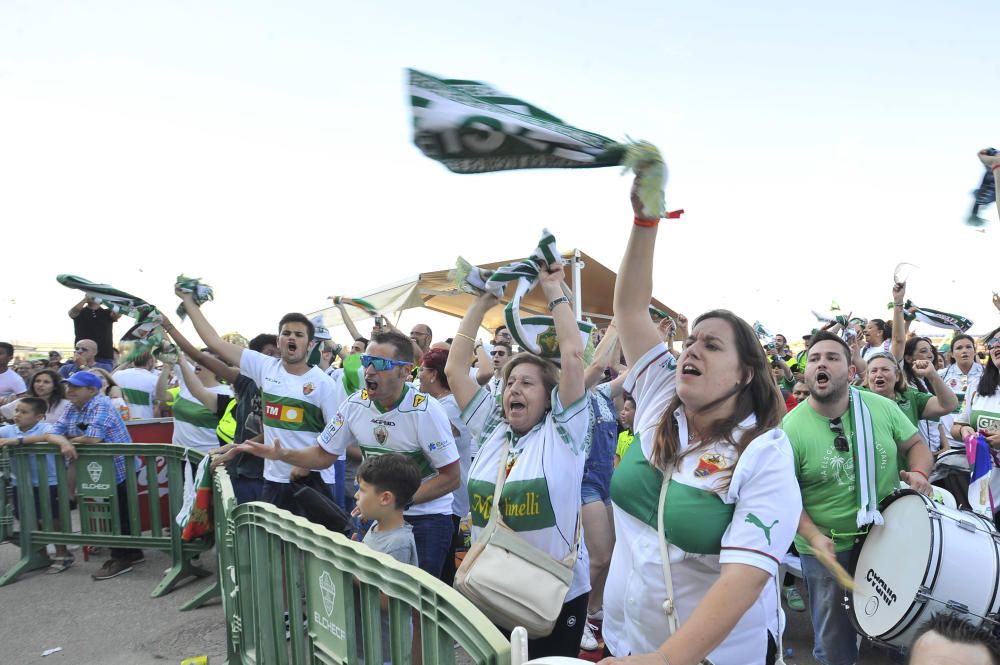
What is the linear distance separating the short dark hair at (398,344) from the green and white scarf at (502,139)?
2.40 metres

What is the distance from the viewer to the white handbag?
103 inches

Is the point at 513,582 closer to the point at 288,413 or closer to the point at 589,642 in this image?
the point at 589,642

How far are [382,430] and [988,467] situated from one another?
3859 millimetres

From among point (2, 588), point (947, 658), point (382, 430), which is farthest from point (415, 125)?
point (2, 588)

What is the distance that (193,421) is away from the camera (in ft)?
24.4

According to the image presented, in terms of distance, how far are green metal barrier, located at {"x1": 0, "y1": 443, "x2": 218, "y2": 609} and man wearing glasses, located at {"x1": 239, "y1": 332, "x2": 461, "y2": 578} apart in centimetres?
280

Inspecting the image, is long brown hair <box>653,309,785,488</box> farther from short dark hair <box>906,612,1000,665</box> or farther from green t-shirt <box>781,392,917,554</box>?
green t-shirt <box>781,392,917,554</box>

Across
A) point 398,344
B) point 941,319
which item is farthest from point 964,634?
point 941,319

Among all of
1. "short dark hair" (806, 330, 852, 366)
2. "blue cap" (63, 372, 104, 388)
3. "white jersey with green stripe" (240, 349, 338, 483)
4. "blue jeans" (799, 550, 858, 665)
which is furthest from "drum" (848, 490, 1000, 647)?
"blue cap" (63, 372, 104, 388)

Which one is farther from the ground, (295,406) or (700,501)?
(700,501)

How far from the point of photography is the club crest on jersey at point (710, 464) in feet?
6.52

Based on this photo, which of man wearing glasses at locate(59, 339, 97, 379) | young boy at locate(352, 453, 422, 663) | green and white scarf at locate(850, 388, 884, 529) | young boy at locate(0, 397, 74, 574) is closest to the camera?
young boy at locate(352, 453, 422, 663)

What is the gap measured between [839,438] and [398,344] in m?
2.65

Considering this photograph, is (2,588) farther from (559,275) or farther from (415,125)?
(415,125)
